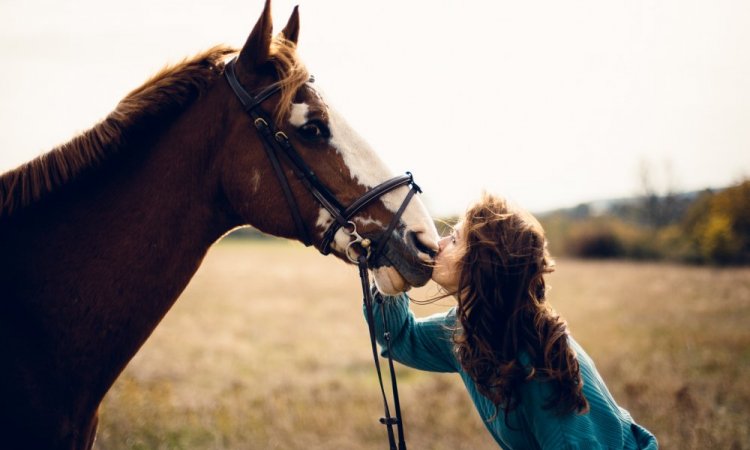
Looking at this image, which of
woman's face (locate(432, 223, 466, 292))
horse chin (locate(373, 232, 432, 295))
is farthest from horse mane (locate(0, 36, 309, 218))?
woman's face (locate(432, 223, 466, 292))

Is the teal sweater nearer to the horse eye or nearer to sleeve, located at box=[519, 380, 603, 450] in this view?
sleeve, located at box=[519, 380, 603, 450]

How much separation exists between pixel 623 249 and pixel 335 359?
1292 inches

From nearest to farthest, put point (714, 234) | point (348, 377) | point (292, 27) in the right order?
point (292, 27), point (348, 377), point (714, 234)

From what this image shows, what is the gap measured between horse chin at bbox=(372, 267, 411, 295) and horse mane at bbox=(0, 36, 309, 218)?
0.88 m

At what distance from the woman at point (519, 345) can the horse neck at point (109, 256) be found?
1235 mm

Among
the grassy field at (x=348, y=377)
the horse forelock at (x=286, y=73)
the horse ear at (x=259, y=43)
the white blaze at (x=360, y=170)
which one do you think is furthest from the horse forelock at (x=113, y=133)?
the grassy field at (x=348, y=377)

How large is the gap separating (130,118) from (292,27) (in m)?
0.94

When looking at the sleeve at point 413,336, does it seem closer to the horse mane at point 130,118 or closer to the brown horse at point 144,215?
the brown horse at point 144,215

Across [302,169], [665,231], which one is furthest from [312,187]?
[665,231]

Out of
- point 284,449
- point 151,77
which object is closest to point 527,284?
point 151,77

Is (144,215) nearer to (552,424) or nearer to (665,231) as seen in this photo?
(552,424)

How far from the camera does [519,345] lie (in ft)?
7.99

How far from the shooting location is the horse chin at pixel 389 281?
2.44 metres

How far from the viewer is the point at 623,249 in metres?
37.8
